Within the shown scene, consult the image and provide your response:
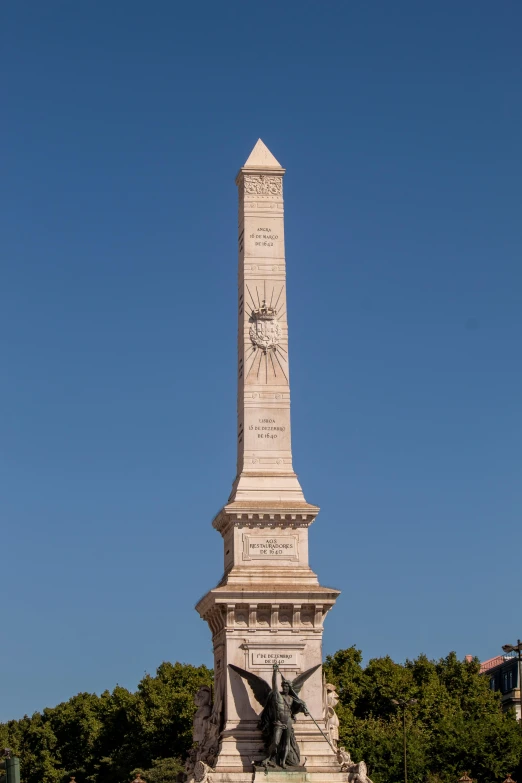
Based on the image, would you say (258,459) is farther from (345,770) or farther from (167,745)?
(167,745)

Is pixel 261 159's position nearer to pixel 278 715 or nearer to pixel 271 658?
pixel 271 658

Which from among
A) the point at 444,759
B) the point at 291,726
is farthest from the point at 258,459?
the point at 444,759

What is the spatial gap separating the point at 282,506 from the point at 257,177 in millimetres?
11768

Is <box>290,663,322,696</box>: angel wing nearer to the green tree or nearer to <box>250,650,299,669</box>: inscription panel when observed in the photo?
<box>250,650,299,669</box>: inscription panel

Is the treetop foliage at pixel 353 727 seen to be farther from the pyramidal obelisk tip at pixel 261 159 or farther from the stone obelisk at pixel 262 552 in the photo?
the pyramidal obelisk tip at pixel 261 159

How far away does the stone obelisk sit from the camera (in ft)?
135

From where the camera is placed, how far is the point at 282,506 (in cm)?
4331

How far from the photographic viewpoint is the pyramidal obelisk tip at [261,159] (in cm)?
4806

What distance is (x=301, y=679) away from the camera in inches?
1623

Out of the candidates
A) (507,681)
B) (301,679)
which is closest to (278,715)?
(301,679)

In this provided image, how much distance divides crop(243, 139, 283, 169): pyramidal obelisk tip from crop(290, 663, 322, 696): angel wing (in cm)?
1708

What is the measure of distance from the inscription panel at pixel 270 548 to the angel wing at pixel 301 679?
3.49 metres

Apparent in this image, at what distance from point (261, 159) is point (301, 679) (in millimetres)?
17982

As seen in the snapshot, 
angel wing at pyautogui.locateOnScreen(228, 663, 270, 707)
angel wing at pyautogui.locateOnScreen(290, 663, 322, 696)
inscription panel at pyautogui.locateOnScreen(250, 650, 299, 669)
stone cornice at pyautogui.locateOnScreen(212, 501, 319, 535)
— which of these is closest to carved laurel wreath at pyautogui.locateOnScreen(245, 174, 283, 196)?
stone cornice at pyautogui.locateOnScreen(212, 501, 319, 535)
